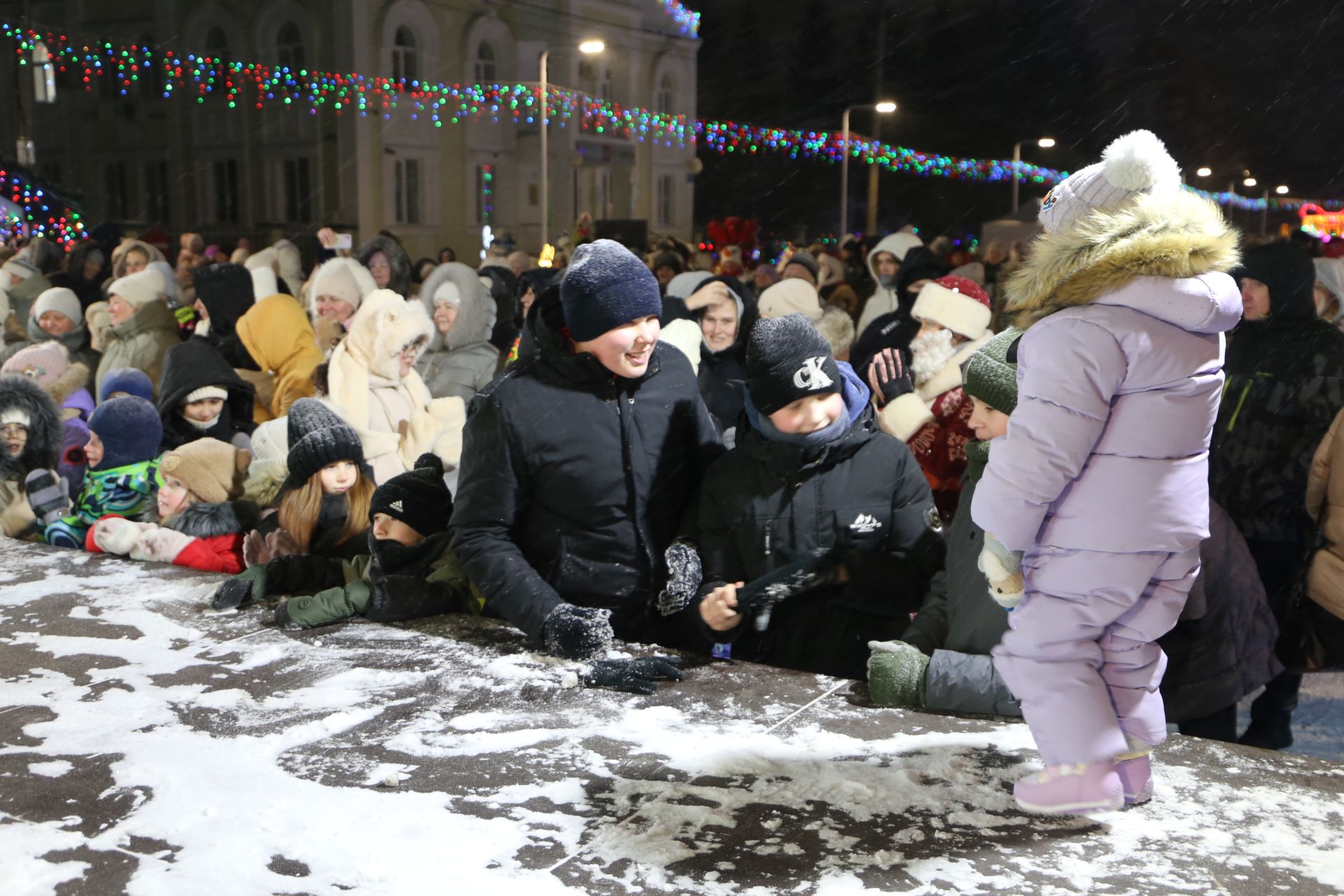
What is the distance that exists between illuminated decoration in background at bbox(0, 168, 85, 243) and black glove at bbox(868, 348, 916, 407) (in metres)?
13.1

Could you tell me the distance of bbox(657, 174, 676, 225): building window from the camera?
2902 centimetres

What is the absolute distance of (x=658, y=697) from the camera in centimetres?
335

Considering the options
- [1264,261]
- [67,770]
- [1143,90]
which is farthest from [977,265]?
[1143,90]

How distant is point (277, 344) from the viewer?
7480 mm

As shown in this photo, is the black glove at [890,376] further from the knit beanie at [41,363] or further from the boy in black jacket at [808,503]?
the knit beanie at [41,363]

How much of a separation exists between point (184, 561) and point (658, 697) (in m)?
2.53

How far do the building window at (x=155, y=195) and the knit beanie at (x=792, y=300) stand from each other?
28.6 meters

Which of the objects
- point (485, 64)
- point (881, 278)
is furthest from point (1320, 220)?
point (485, 64)

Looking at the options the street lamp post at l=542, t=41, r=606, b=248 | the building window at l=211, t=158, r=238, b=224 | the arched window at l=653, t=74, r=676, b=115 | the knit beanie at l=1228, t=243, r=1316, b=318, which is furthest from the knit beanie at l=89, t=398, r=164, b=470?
the building window at l=211, t=158, r=238, b=224

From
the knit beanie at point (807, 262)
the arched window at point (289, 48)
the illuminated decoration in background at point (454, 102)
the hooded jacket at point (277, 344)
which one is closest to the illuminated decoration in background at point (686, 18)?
the illuminated decoration in background at point (454, 102)

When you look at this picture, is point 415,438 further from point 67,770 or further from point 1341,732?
point 1341,732

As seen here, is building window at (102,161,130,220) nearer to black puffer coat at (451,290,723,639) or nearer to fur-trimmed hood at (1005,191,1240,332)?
black puffer coat at (451,290,723,639)

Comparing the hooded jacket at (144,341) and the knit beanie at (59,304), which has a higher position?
the knit beanie at (59,304)

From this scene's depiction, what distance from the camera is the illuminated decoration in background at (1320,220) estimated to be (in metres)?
13.5
